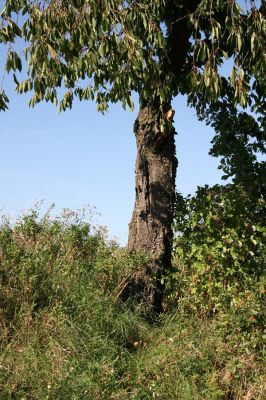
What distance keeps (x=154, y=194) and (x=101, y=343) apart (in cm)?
275

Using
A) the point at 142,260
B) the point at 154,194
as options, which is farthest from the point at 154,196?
the point at 142,260

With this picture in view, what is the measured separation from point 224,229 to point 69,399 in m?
3.46

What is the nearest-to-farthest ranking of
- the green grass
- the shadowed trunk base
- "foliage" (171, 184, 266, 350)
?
the green grass < "foliage" (171, 184, 266, 350) < the shadowed trunk base

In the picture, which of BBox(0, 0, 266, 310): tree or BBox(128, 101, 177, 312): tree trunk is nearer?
BBox(0, 0, 266, 310): tree

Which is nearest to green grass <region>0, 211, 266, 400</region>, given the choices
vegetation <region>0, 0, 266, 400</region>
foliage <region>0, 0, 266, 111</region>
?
vegetation <region>0, 0, 266, 400</region>

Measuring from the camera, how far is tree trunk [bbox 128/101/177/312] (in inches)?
310

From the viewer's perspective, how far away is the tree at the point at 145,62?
6.30 meters

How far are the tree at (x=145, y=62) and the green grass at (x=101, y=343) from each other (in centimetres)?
92

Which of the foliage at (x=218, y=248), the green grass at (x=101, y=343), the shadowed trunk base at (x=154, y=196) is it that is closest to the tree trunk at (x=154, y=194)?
the shadowed trunk base at (x=154, y=196)

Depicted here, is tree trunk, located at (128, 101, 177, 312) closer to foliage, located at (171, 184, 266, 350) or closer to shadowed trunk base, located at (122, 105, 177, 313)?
shadowed trunk base, located at (122, 105, 177, 313)

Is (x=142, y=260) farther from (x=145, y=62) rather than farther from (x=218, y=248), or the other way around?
(x=145, y=62)

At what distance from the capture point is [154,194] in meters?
7.96

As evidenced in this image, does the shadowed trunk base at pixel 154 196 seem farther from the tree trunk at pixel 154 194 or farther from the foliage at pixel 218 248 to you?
the foliage at pixel 218 248

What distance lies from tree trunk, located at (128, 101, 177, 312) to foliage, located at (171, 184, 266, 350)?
0.20 metres
